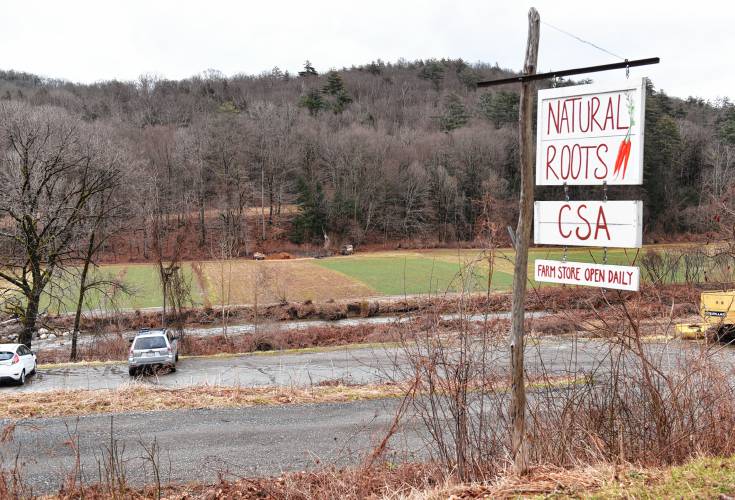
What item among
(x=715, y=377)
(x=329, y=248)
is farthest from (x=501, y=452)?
(x=329, y=248)

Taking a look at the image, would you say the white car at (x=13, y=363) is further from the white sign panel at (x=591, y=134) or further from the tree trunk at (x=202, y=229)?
the tree trunk at (x=202, y=229)

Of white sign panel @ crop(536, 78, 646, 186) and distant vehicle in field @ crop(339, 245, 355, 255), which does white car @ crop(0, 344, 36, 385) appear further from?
distant vehicle in field @ crop(339, 245, 355, 255)

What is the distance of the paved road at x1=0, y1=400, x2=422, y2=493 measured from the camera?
9.12m

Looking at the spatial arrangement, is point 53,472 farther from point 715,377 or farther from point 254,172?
point 254,172

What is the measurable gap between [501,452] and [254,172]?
292 feet

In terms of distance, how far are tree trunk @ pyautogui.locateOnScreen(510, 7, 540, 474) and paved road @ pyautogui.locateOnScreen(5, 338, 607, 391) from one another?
38.5ft

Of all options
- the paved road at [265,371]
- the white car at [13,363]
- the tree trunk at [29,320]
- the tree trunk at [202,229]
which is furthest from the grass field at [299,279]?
the tree trunk at [202,229]

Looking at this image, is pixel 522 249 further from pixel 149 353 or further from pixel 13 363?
pixel 13 363

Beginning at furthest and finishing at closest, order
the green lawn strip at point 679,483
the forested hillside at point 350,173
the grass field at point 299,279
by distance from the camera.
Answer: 1. the forested hillside at point 350,173
2. the grass field at point 299,279
3. the green lawn strip at point 679,483

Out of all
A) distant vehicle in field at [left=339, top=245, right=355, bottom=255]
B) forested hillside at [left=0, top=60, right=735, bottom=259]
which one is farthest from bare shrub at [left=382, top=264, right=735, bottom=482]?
distant vehicle in field at [left=339, top=245, right=355, bottom=255]

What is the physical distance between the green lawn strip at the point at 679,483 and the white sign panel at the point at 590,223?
6.00ft

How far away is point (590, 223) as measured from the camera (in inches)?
213

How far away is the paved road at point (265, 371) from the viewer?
18625 millimetres

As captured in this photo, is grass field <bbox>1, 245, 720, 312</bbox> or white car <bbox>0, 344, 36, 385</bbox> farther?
grass field <bbox>1, 245, 720, 312</bbox>
